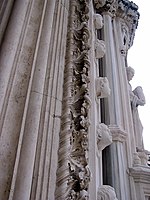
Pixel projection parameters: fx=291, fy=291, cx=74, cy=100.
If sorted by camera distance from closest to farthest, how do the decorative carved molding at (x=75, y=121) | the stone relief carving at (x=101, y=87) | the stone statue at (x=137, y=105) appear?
the decorative carved molding at (x=75, y=121)
the stone relief carving at (x=101, y=87)
the stone statue at (x=137, y=105)

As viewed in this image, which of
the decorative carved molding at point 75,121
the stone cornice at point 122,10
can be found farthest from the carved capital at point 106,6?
the decorative carved molding at point 75,121

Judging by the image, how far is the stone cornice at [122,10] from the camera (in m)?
2.48

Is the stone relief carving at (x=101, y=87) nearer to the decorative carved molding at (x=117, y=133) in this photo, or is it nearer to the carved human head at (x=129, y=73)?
the decorative carved molding at (x=117, y=133)

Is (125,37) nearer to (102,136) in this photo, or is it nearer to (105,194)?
(102,136)

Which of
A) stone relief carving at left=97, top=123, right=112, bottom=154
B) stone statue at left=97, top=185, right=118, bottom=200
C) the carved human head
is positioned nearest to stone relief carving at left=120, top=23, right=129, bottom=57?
the carved human head

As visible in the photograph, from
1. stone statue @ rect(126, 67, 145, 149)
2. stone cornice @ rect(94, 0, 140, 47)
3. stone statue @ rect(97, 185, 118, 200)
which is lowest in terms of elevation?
stone statue @ rect(97, 185, 118, 200)

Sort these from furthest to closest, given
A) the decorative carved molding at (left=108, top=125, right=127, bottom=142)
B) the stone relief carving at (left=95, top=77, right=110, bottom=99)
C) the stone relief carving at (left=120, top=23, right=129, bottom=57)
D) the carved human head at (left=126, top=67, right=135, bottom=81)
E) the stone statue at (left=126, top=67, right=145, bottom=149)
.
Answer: the stone relief carving at (left=120, top=23, right=129, bottom=57) → the carved human head at (left=126, top=67, right=135, bottom=81) → the stone statue at (left=126, top=67, right=145, bottom=149) → the decorative carved molding at (left=108, top=125, right=127, bottom=142) → the stone relief carving at (left=95, top=77, right=110, bottom=99)

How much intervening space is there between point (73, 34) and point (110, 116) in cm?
67

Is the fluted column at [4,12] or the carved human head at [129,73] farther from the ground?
the carved human head at [129,73]

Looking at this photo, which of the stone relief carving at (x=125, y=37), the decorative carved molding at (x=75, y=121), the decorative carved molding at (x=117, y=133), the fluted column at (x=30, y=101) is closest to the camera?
the fluted column at (x=30, y=101)

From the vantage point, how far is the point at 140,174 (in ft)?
5.07

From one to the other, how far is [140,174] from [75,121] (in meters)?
0.73

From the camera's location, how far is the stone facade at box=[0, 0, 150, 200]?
718 mm

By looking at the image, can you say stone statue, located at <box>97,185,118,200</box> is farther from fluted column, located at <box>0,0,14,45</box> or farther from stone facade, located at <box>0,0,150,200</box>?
fluted column, located at <box>0,0,14,45</box>
